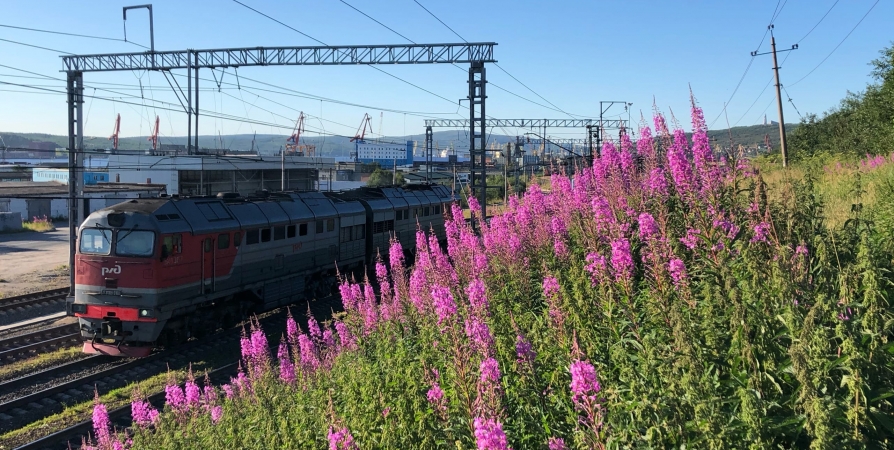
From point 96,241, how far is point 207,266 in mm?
2434

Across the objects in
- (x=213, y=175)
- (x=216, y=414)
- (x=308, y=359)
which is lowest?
(x=216, y=414)

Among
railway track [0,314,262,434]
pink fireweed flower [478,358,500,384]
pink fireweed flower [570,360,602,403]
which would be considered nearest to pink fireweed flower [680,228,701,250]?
pink fireweed flower [478,358,500,384]

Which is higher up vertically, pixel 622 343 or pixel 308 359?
Result: pixel 622 343

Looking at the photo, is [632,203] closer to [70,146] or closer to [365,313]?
[365,313]

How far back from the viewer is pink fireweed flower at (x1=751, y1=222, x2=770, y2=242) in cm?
552

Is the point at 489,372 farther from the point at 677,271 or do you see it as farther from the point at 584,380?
the point at 677,271

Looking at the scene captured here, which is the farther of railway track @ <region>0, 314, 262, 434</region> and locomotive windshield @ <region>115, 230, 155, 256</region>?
locomotive windshield @ <region>115, 230, 155, 256</region>

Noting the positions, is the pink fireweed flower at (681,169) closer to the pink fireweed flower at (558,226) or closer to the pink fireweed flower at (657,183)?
the pink fireweed flower at (657,183)

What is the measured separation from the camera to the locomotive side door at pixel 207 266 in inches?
631

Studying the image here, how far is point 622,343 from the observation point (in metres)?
4.86

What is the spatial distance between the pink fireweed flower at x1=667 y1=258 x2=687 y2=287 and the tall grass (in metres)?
0.02

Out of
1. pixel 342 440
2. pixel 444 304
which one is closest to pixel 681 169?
pixel 444 304

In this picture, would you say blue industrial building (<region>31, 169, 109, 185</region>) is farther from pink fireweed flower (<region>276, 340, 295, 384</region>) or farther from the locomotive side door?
pink fireweed flower (<region>276, 340, 295, 384</region>)

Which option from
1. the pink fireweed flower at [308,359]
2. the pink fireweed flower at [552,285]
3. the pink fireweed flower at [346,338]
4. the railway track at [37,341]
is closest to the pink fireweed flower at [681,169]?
the pink fireweed flower at [552,285]
